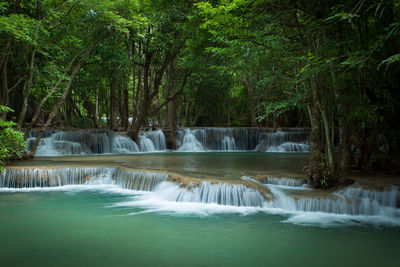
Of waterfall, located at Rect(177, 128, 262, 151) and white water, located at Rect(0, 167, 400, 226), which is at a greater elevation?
waterfall, located at Rect(177, 128, 262, 151)

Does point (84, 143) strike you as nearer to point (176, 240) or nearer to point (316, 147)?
point (316, 147)

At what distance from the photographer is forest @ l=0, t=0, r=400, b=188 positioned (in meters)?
6.73

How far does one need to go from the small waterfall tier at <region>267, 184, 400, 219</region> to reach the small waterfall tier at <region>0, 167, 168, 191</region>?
12.1ft

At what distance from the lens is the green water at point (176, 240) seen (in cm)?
475

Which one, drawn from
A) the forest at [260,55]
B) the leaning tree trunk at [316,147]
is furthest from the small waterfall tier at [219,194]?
the forest at [260,55]

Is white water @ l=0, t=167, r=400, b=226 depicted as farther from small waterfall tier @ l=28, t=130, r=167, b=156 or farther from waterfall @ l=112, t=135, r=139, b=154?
waterfall @ l=112, t=135, r=139, b=154

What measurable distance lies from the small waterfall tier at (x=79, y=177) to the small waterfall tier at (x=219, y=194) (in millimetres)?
1001

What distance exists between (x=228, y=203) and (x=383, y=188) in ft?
10.9

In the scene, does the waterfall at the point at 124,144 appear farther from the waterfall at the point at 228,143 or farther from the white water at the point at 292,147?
the white water at the point at 292,147

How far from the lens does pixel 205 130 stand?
2273cm

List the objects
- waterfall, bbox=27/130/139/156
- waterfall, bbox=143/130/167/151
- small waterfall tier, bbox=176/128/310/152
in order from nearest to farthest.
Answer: waterfall, bbox=27/130/139/156 < waterfall, bbox=143/130/167/151 < small waterfall tier, bbox=176/128/310/152

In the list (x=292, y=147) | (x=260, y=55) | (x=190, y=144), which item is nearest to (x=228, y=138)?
(x=190, y=144)

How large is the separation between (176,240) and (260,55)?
5107mm

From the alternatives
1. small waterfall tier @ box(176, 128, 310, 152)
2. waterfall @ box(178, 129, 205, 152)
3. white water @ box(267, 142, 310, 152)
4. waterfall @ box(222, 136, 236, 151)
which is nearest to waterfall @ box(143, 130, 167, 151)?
small waterfall tier @ box(176, 128, 310, 152)
